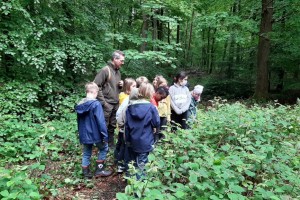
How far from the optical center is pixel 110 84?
5535 mm

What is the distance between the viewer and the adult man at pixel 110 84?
5.40 metres

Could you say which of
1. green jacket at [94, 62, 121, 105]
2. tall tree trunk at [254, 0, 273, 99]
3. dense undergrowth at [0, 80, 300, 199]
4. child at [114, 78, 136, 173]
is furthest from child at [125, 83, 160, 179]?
tall tree trunk at [254, 0, 273, 99]

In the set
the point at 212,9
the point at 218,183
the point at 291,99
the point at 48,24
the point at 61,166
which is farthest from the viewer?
the point at 212,9

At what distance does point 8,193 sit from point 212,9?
1674 cm

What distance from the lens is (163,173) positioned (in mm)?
3406

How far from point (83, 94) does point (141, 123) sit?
4891mm

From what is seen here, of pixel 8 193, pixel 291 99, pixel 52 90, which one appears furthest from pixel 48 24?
pixel 291 99

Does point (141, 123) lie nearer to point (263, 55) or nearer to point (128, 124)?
point (128, 124)

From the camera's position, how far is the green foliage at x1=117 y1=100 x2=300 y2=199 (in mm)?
2908

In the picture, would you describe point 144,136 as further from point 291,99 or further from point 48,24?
point 291,99

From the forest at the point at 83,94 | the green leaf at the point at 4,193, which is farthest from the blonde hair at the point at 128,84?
the green leaf at the point at 4,193

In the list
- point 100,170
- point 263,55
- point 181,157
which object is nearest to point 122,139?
point 100,170

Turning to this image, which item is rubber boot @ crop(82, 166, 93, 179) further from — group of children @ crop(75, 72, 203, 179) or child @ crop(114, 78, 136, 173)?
child @ crop(114, 78, 136, 173)

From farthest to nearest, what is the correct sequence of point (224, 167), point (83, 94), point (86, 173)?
point (83, 94), point (86, 173), point (224, 167)
